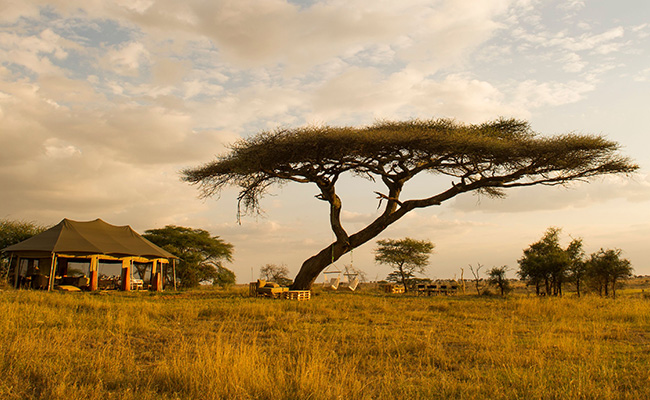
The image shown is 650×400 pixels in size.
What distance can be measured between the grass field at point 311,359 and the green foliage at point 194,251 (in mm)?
22340

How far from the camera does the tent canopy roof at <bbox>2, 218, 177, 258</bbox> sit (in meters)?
22.1

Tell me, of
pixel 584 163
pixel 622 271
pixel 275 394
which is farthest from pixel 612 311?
pixel 622 271

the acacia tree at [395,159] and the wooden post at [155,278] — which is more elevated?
the acacia tree at [395,159]

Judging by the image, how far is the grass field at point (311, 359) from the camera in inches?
184

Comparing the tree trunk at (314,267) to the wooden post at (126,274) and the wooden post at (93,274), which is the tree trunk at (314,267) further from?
the wooden post at (93,274)

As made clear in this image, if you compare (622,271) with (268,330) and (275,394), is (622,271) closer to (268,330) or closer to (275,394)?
(268,330)

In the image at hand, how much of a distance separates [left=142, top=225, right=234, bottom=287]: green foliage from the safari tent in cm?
539

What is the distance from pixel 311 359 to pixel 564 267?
25548 millimetres

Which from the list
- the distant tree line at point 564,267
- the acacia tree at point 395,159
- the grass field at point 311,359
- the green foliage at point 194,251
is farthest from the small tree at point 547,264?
the green foliage at point 194,251

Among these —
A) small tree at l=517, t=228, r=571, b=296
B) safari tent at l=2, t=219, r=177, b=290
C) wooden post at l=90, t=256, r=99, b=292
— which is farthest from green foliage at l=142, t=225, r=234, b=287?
small tree at l=517, t=228, r=571, b=296

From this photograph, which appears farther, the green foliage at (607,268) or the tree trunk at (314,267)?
the green foliage at (607,268)

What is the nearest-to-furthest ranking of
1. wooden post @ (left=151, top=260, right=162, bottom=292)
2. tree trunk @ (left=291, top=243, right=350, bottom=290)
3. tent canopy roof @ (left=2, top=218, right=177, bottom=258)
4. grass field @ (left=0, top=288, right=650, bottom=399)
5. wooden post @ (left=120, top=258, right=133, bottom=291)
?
grass field @ (left=0, top=288, right=650, bottom=399)
tree trunk @ (left=291, top=243, right=350, bottom=290)
tent canopy roof @ (left=2, top=218, right=177, bottom=258)
wooden post @ (left=120, top=258, right=133, bottom=291)
wooden post @ (left=151, top=260, right=162, bottom=292)

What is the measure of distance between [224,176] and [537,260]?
1907 centimetres

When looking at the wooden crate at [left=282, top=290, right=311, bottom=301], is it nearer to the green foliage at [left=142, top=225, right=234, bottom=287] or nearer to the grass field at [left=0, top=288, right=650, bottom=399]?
the grass field at [left=0, top=288, right=650, bottom=399]
